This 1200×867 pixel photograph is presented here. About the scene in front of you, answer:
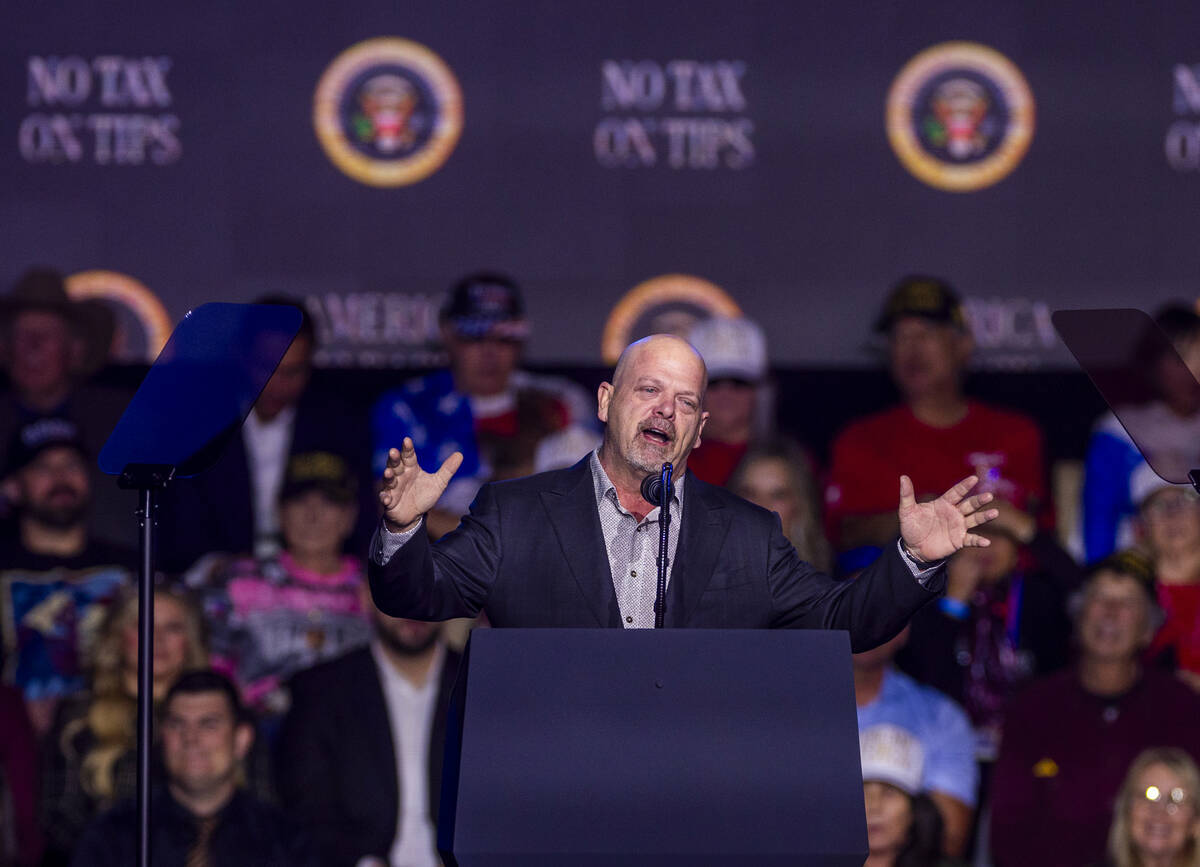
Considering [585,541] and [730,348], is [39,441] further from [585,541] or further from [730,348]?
[585,541]

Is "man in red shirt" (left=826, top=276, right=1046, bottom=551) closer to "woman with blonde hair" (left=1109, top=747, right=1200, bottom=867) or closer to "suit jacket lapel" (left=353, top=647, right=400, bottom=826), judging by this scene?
"woman with blonde hair" (left=1109, top=747, right=1200, bottom=867)

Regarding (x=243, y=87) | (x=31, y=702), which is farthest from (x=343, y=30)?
(x=31, y=702)

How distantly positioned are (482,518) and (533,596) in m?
0.17

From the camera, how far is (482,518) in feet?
9.41

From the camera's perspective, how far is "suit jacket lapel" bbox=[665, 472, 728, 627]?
2.78 meters

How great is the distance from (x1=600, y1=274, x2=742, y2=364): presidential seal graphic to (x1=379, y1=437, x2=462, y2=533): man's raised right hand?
12.8ft

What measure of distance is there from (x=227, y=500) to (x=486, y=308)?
1125 millimetres

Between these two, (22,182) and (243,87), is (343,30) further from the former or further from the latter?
(22,182)

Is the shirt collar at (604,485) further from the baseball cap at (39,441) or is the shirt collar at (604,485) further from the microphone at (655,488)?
the baseball cap at (39,441)

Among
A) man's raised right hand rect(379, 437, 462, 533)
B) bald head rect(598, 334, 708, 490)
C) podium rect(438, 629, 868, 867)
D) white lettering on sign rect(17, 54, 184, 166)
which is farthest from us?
white lettering on sign rect(17, 54, 184, 166)

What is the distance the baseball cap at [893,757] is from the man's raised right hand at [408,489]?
274 centimetres

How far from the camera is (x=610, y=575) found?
110 inches

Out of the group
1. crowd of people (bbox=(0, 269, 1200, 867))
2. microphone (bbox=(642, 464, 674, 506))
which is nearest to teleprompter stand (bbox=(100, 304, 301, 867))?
microphone (bbox=(642, 464, 674, 506))

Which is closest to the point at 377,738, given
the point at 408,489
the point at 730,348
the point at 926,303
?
the point at 730,348
